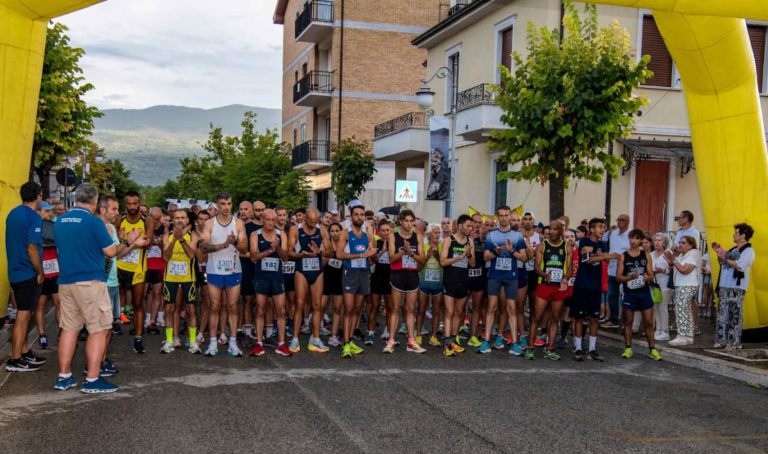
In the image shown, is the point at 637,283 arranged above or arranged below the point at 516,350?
above

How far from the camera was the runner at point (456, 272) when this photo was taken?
10.8 m

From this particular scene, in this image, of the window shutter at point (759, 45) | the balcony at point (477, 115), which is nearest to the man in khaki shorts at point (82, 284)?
the balcony at point (477, 115)

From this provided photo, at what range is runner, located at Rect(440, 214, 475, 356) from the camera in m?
10.8

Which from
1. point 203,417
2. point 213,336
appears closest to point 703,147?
point 213,336

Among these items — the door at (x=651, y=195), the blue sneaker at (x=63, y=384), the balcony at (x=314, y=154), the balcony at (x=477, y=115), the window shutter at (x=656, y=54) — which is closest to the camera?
the blue sneaker at (x=63, y=384)

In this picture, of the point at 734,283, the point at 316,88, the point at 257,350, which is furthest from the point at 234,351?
the point at 316,88

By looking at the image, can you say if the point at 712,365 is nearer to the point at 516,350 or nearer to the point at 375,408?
the point at 516,350

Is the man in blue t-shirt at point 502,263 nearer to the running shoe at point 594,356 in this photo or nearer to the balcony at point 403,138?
the running shoe at point 594,356

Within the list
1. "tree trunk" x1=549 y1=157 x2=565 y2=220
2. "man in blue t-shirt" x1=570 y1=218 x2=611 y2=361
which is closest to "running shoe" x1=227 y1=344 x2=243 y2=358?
"man in blue t-shirt" x1=570 y1=218 x2=611 y2=361

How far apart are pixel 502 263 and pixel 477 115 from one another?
35.6 ft

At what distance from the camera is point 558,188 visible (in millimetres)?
15641

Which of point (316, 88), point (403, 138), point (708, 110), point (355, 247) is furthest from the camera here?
point (316, 88)

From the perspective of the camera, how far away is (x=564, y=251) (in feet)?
35.8

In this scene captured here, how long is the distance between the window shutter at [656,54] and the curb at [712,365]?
11.2 m
